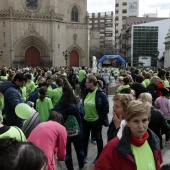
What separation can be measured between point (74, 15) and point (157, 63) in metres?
18.3

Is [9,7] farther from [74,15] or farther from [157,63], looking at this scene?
[157,63]

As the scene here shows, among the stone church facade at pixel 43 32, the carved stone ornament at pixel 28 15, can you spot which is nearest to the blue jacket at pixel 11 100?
the stone church facade at pixel 43 32

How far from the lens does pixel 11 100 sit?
5.17 meters

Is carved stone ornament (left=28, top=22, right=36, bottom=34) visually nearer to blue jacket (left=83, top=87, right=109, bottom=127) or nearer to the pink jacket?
blue jacket (left=83, top=87, right=109, bottom=127)

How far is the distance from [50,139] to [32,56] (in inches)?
1538

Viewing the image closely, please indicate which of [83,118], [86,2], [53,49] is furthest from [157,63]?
[83,118]

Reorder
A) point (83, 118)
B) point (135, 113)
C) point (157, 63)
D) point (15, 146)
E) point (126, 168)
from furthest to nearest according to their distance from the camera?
point (157, 63) < point (83, 118) < point (135, 113) < point (126, 168) < point (15, 146)

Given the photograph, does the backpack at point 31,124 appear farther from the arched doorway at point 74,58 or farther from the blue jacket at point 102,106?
the arched doorway at point 74,58

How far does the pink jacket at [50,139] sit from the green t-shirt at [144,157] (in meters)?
1.27

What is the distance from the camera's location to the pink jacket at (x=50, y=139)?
3.52 metres

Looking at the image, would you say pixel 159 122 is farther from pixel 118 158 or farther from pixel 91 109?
pixel 118 158

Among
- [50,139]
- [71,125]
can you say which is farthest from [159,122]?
[50,139]

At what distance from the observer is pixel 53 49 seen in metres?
39.8

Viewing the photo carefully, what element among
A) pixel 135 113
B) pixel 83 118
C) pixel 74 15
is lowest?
pixel 83 118
